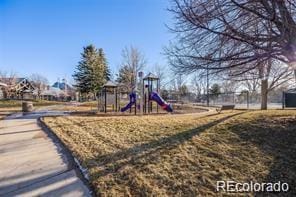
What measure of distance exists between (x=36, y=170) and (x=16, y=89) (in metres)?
60.3

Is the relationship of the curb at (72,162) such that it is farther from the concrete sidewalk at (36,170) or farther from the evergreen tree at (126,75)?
the evergreen tree at (126,75)

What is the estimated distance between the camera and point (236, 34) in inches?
280

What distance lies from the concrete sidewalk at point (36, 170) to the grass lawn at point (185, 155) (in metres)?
0.38

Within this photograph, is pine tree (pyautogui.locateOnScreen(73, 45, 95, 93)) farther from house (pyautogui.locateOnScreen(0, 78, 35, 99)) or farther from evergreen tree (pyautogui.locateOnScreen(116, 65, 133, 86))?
house (pyautogui.locateOnScreen(0, 78, 35, 99))

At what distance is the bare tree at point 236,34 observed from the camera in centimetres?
645

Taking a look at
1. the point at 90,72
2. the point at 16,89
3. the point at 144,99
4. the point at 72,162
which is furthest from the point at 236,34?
the point at 16,89

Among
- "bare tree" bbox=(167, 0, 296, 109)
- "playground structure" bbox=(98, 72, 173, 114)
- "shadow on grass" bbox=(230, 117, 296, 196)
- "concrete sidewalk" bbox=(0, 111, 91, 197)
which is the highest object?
"bare tree" bbox=(167, 0, 296, 109)

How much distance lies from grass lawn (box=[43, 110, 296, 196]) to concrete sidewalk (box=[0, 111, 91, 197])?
1.24 feet

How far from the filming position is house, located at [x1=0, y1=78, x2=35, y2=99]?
5619 centimetres

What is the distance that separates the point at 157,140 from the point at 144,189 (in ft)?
9.35

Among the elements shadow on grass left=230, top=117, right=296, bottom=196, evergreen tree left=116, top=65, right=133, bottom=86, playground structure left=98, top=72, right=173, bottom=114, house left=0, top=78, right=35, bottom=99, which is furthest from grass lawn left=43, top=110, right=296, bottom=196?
house left=0, top=78, right=35, bottom=99

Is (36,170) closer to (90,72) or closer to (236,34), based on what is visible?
(236,34)

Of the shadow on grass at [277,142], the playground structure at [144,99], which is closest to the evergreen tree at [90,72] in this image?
the playground structure at [144,99]

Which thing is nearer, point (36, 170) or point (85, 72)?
point (36, 170)
